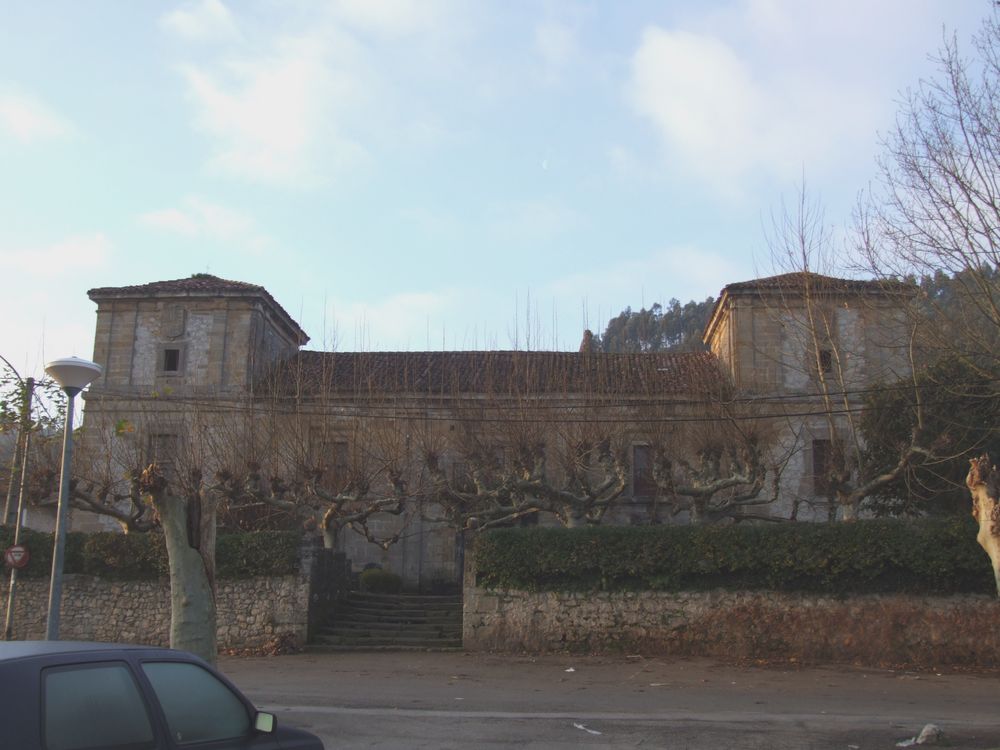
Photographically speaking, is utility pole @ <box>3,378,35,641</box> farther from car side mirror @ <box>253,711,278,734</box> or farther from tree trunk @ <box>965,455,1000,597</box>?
tree trunk @ <box>965,455,1000,597</box>

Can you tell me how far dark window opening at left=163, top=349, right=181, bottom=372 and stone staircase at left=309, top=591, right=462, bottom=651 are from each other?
11285 millimetres

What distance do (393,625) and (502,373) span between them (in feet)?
29.5

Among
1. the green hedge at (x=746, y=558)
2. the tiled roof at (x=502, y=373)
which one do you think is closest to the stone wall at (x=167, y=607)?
the green hedge at (x=746, y=558)

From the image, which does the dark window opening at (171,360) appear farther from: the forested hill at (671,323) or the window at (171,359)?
the forested hill at (671,323)

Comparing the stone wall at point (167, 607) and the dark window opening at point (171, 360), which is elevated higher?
the dark window opening at point (171, 360)

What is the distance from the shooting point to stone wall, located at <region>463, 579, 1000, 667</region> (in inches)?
648

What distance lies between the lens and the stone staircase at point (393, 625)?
19328 millimetres

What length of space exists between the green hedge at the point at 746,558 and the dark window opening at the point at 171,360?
15.3 m

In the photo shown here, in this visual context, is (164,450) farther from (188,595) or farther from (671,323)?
(671,323)

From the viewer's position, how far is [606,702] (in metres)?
12.6

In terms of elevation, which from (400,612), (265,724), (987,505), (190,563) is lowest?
(400,612)

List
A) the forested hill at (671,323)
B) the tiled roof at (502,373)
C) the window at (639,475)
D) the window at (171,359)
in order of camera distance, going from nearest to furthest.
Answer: the tiled roof at (502,373) < the window at (639,475) < the window at (171,359) < the forested hill at (671,323)

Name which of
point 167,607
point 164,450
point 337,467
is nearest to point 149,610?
point 167,607

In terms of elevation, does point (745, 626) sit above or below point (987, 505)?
below
